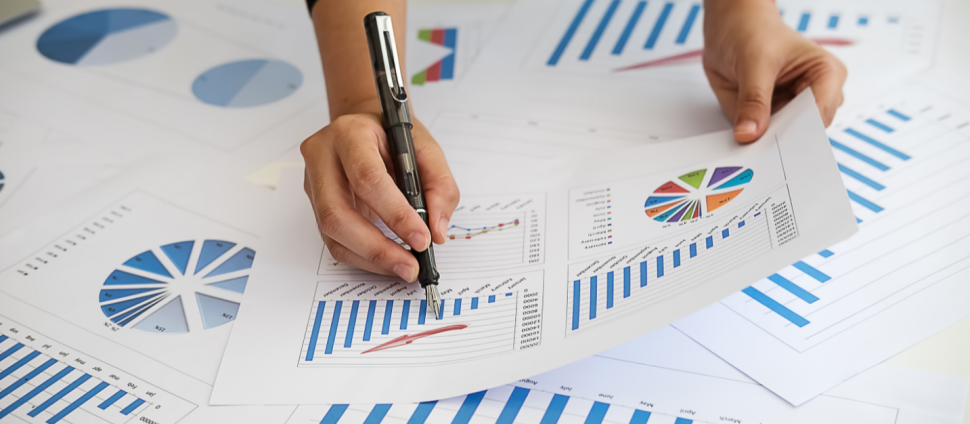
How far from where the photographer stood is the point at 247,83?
2.99 ft

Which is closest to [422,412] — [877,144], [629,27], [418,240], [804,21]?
[418,240]

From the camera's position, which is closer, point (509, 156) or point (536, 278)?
point (536, 278)

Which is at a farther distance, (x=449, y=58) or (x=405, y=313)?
(x=449, y=58)

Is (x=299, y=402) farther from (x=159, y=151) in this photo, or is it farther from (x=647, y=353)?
(x=159, y=151)

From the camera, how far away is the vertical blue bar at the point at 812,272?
2.01 ft

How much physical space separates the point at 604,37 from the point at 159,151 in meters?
0.60

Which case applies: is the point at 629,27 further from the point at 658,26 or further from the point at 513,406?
the point at 513,406

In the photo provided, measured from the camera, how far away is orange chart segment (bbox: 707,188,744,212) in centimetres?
62

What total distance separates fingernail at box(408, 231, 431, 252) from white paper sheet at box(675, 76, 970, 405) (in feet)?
0.74

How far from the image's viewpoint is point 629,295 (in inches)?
21.8

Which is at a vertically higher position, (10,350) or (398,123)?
(398,123)

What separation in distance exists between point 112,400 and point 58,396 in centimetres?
4

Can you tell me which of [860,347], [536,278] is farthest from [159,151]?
[860,347]

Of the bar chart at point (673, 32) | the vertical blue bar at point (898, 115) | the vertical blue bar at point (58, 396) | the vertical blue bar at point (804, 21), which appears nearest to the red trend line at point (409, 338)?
the vertical blue bar at point (58, 396)
